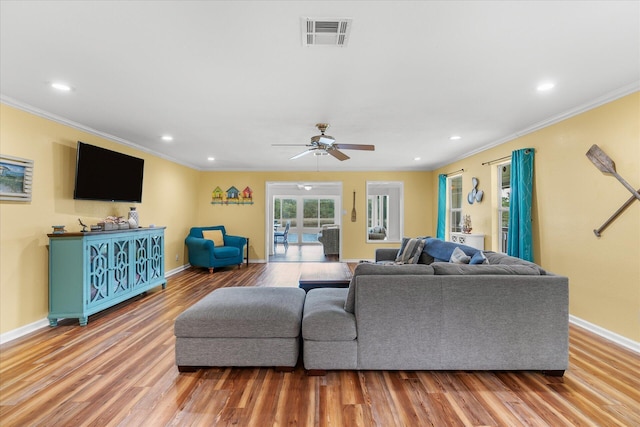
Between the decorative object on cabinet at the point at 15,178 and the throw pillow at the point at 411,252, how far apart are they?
486 cm

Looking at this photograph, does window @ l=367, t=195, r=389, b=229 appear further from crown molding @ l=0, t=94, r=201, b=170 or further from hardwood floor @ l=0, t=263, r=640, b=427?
hardwood floor @ l=0, t=263, r=640, b=427

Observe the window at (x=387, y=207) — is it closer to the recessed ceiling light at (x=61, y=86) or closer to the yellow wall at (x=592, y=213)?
the yellow wall at (x=592, y=213)

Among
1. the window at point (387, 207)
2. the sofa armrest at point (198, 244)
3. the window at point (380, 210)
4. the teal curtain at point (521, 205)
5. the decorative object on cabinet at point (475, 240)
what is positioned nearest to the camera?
the teal curtain at point (521, 205)

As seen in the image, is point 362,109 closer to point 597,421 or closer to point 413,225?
point 597,421

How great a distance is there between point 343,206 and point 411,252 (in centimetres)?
297

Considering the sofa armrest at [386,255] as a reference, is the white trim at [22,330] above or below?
below

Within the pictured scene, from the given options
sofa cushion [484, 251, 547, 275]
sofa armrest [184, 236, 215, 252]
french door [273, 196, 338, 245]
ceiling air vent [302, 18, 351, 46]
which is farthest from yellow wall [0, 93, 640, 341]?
french door [273, 196, 338, 245]

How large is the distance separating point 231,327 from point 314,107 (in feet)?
7.66

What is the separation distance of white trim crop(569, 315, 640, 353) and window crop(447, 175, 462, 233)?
3091 mm

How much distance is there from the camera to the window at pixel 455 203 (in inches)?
248

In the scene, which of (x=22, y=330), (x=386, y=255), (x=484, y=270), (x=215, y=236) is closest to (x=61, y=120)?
(x=22, y=330)

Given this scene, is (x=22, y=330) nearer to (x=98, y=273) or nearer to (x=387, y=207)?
(x=98, y=273)

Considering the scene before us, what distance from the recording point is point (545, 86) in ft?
8.63

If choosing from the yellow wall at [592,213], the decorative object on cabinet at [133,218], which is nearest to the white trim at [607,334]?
the yellow wall at [592,213]
